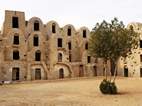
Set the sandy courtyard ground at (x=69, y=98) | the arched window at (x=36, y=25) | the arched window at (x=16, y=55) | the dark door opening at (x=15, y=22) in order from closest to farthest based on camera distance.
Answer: the sandy courtyard ground at (x=69, y=98) < the arched window at (x=16, y=55) < the dark door opening at (x=15, y=22) < the arched window at (x=36, y=25)

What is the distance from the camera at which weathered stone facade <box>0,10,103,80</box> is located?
51.5m

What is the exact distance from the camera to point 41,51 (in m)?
54.2

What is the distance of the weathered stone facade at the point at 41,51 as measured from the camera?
169ft

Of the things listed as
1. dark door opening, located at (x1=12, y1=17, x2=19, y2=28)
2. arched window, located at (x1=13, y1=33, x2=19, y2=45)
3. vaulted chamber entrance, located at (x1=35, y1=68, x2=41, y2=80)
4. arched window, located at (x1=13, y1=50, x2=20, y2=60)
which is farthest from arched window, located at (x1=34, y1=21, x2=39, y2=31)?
vaulted chamber entrance, located at (x1=35, y1=68, x2=41, y2=80)

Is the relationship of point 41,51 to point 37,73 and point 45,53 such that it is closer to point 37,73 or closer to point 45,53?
point 45,53

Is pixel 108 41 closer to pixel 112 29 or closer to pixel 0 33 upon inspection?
pixel 112 29

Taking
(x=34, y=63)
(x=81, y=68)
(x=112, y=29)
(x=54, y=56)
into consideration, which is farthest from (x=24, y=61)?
(x=112, y=29)

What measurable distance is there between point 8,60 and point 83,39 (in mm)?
16350

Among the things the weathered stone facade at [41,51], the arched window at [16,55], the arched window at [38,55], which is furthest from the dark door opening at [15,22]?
the arched window at [38,55]

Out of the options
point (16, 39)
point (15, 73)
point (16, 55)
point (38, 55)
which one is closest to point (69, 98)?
point (15, 73)

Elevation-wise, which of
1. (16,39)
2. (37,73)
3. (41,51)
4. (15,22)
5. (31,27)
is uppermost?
(15,22)

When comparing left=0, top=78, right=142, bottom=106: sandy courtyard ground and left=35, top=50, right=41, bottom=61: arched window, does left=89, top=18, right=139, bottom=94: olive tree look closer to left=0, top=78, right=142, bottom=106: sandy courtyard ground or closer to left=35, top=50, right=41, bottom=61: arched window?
left=0, top=78, right=142, bottom=106: sandy courtyard ground

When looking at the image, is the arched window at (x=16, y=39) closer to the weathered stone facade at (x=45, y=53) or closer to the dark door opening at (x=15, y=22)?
the weathered stone facade at (x=45, y=53)

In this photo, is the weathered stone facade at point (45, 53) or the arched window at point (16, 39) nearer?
the weathered stone facade at point (45, 53)
